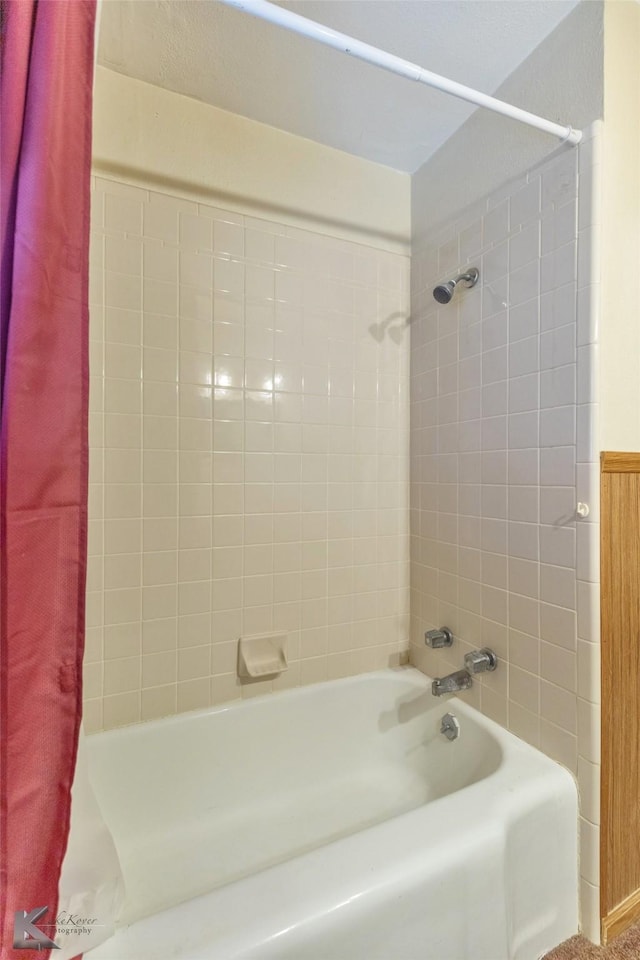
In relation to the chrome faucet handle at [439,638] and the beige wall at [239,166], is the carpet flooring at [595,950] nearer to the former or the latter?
the chrome faucet handle at [439,638]

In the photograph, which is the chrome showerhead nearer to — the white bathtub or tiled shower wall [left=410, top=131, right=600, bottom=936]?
tiled shower wall [left=410, top=131, right=600, bottom=936]

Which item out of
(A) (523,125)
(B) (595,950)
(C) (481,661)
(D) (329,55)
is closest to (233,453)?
(C) (481,661)

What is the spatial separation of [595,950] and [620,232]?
1610mm

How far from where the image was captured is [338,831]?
47.3 inches

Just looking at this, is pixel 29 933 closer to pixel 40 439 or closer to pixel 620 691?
pixel 40 439

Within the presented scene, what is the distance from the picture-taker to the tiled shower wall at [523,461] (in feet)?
3.07

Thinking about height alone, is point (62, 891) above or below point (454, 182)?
below

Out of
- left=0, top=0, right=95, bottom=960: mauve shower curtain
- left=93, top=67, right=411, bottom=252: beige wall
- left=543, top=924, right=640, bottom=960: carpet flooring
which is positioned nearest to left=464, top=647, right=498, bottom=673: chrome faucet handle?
left=543, top=924, right=640, bottom=960: carpet flooring

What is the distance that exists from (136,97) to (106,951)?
1.89 metres

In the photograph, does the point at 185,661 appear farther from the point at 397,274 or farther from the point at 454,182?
the point at 454,182

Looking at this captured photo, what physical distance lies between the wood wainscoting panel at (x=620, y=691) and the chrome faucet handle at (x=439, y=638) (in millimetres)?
464

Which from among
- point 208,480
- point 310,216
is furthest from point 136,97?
point 208,480

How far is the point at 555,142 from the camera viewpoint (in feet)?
3.31

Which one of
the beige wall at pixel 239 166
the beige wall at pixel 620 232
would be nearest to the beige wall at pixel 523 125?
the beige wall at pixel 620 232
